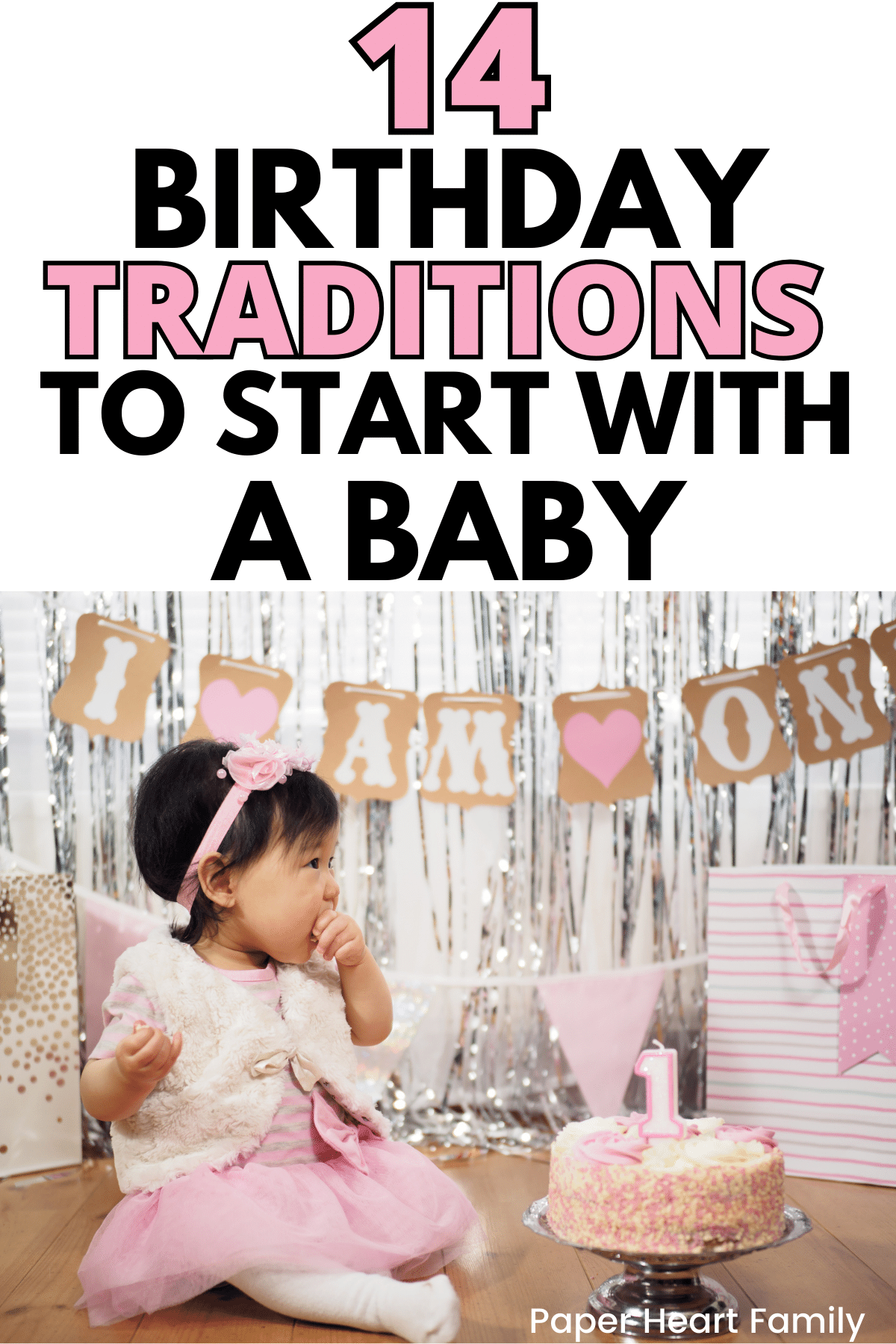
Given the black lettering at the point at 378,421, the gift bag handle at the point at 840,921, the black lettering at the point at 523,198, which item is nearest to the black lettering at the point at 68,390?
the black lettering at the point at 378,421

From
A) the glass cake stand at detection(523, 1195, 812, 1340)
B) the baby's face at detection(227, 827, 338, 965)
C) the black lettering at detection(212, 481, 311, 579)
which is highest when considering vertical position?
the black lettering at detection(212, 481, 311, 579)

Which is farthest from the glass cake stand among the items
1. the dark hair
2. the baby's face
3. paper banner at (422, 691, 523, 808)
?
paper banner at (422, 691, 523, 808)

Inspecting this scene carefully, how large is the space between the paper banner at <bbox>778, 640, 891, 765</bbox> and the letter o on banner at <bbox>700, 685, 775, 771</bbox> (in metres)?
0.06

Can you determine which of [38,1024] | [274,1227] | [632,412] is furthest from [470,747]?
[274,1227]

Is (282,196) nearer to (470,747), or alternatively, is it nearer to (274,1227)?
(470,747)

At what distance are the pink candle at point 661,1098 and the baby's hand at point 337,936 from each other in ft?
1.36

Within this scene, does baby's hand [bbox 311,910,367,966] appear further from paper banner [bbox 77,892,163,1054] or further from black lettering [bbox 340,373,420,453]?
black lettering [bbox 340,373,420,453]

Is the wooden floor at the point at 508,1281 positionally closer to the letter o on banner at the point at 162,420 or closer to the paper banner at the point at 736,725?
the paper banner at the point at 736,725

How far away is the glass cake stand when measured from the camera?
136cm

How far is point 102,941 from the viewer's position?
2178 mm

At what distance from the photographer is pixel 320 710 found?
2.29m

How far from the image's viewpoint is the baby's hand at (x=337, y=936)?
1.60m

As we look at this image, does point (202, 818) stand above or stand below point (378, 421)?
below

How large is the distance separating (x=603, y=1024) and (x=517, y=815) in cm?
41
